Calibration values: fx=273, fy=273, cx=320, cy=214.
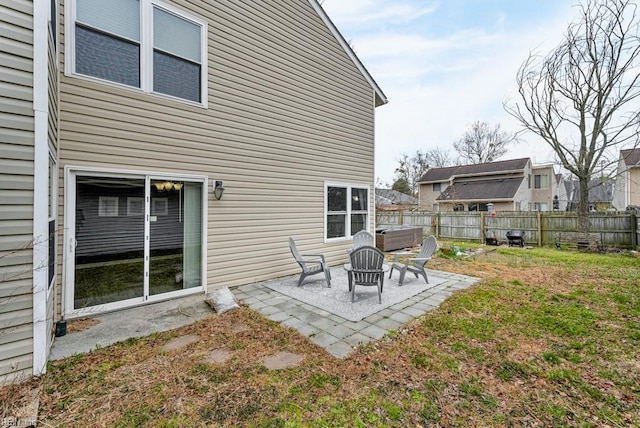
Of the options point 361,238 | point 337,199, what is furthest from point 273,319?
point 337,199

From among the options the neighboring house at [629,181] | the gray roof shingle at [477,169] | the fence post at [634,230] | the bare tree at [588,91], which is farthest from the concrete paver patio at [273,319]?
the gray roof shingle at [477,169]

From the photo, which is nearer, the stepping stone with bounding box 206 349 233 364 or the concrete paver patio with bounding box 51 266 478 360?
the stepping stone with bounding box 206 349 233 364

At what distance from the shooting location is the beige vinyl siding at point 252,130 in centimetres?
410

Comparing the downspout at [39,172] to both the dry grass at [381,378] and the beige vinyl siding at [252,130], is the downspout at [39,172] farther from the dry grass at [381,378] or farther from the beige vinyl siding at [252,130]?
the beige vinyl siding at [252,130]

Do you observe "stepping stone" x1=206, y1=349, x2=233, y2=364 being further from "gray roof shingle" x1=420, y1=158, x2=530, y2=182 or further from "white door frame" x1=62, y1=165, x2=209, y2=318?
"gray roof shingle" x1=420, y1=158, x2=530, y2=182

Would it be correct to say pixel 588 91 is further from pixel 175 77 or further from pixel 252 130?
pixel 175 77

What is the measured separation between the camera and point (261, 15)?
5898mm

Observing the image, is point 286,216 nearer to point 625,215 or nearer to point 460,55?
point 460,55

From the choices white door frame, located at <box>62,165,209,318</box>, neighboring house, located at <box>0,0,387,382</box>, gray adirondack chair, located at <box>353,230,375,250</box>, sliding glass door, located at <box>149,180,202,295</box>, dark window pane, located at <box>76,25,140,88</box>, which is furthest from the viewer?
gray adirondack chair, located at <box>353,230,375,250</box>

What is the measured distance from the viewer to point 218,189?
507cm

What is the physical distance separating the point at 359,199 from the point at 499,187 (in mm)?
18500

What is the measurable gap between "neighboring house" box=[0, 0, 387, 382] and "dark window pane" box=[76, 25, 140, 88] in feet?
0.05

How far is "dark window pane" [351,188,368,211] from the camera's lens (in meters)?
8.05

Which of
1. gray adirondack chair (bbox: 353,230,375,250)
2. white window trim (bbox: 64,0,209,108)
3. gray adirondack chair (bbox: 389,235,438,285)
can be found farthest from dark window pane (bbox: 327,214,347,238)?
white window trim (bbox: 64,0,209,108)
